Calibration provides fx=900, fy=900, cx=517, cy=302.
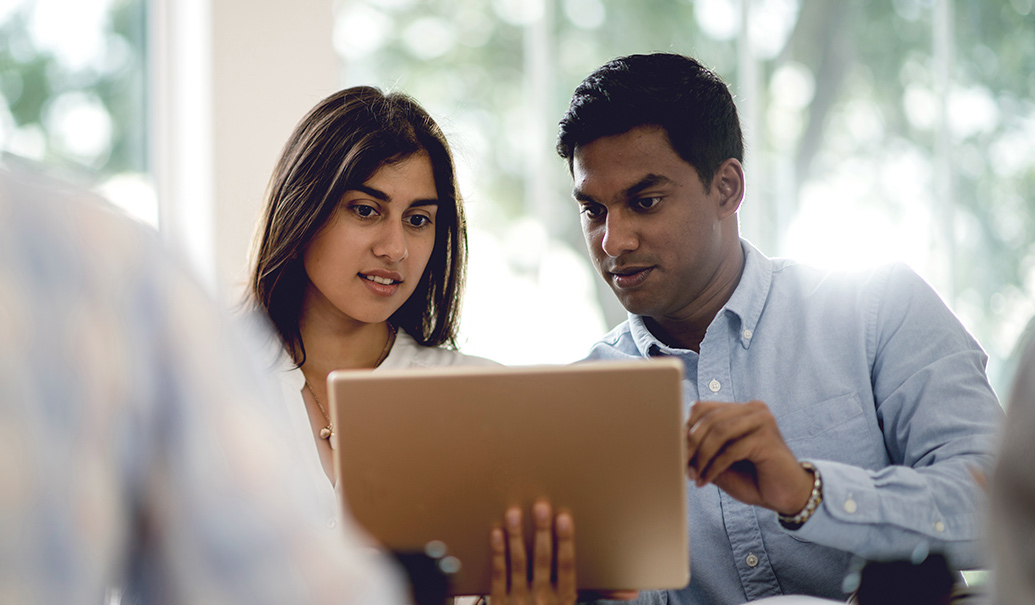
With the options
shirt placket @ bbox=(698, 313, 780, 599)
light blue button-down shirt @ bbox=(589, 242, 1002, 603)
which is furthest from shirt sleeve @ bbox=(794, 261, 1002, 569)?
shirt placket @ bbox=(698, 313, 780, 599)

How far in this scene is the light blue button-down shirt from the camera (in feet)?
4.67

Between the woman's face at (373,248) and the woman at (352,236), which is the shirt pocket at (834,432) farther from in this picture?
the woman's face at (373,248)

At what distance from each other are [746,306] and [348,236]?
83 centimetres

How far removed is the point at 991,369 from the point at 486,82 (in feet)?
8.11

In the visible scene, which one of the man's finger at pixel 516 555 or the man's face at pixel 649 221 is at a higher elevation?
the man's face at pixel 649 221

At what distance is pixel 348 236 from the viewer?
6.13 feet

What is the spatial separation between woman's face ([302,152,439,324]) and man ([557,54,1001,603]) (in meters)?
0.37

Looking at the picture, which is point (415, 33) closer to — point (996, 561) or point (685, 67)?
point (685, 67)

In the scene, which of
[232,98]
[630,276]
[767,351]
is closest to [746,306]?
[767,351]

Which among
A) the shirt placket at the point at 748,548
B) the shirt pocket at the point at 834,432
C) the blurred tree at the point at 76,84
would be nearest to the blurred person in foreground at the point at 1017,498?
the shirt placket at the point at 748,548

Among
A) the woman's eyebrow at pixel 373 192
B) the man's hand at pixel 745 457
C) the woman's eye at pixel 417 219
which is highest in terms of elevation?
the woman's eyebrow at pixel 373 192

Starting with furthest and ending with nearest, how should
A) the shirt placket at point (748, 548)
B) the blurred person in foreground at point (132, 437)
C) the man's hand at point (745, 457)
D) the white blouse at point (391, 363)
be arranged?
the white blouse at point (391, 363), the shirt placket at point (748, 548), the man's hand at point (745, 457), the blurred person in foreground at point (132, 437)

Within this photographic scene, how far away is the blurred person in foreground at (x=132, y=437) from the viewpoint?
14.5 inches

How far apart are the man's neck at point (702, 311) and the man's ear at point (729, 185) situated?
0.29 ft
